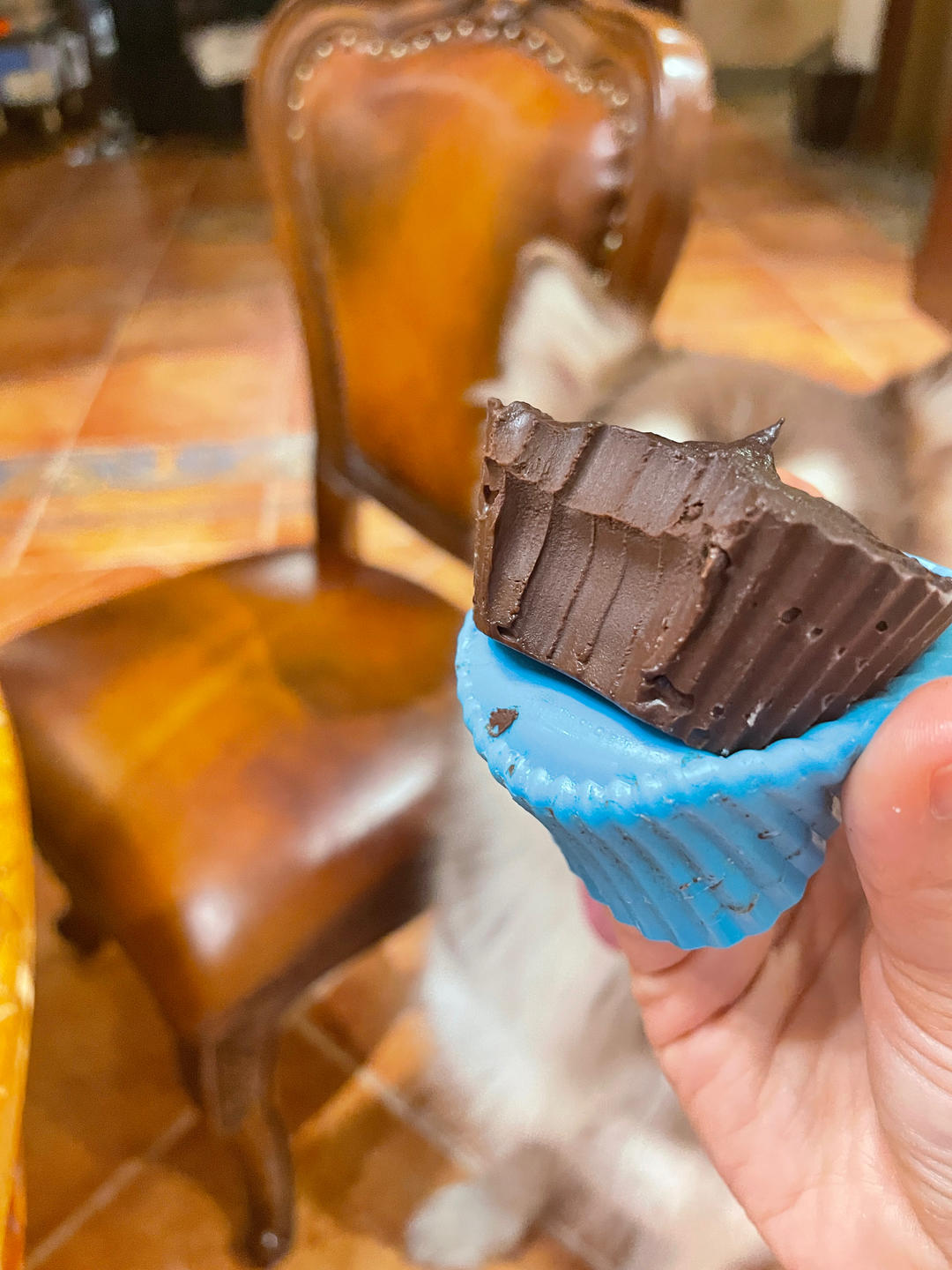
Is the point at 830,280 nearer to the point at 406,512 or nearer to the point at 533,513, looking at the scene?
the point at 406,512

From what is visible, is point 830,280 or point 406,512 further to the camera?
point 830,280

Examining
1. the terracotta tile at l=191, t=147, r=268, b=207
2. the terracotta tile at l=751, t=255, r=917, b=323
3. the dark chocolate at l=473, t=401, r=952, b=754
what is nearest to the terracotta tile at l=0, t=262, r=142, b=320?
the terracotta tile at l=191, t=147, r=268, b=207

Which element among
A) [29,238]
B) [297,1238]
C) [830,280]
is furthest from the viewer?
[29,238]

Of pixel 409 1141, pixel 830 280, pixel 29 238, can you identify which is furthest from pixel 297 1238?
pixel 29 238

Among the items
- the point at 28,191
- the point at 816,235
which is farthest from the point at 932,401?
the point at 28,191

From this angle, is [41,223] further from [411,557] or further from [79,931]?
[79,931]

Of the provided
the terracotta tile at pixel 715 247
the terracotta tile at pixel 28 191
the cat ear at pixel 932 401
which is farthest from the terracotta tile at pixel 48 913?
the terracotta tile at pixel 28 191

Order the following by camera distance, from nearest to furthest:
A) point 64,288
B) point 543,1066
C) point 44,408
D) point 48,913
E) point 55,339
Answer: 1. point 543,1066
2. point 48,913
3. point 44,408
4. point 55,339
5. point 64,288
